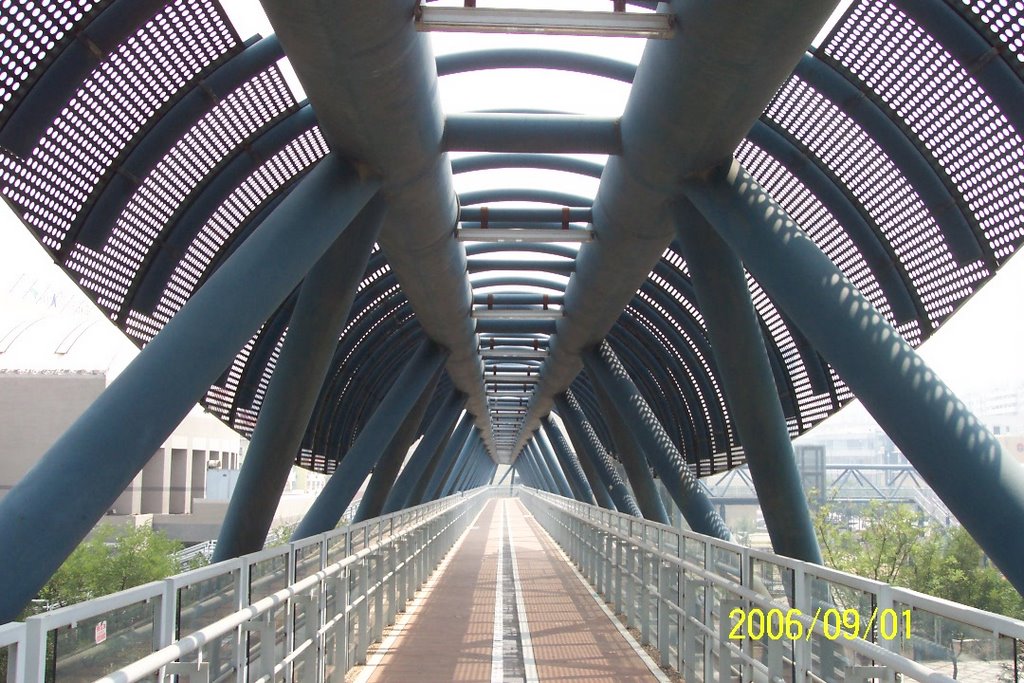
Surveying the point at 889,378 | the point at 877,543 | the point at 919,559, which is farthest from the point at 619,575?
the point at 877,543

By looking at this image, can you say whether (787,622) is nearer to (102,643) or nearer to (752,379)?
(752,379)

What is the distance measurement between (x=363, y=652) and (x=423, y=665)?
650 millimetres

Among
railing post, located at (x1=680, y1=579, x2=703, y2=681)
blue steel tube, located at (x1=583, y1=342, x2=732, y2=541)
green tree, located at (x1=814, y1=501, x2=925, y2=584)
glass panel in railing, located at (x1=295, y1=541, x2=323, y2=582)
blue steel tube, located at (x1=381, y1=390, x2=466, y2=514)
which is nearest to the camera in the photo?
glass panel in railing, located at (x1=295, y1=541, x2=323, y2=582)

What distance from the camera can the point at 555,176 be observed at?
1175cm

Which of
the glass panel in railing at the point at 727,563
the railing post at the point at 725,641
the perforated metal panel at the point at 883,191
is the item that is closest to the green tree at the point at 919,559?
the glass panel in railing at the point at 727,563

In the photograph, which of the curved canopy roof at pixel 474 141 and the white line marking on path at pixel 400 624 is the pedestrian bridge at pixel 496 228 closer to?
the curved canopy roof at pixel 474 141

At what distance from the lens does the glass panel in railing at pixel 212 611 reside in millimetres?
4793

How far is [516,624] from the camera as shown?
13492mm

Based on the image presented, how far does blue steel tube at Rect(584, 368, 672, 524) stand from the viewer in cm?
1705

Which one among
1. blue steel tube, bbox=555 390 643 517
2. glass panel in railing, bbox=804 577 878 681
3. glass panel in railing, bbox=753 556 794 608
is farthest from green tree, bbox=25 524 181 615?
glass panel in railing, bbox=804 577 878 681

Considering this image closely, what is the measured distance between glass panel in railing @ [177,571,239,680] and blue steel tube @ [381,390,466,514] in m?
13.6

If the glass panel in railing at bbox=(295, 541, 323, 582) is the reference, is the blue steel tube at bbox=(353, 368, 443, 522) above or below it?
above
